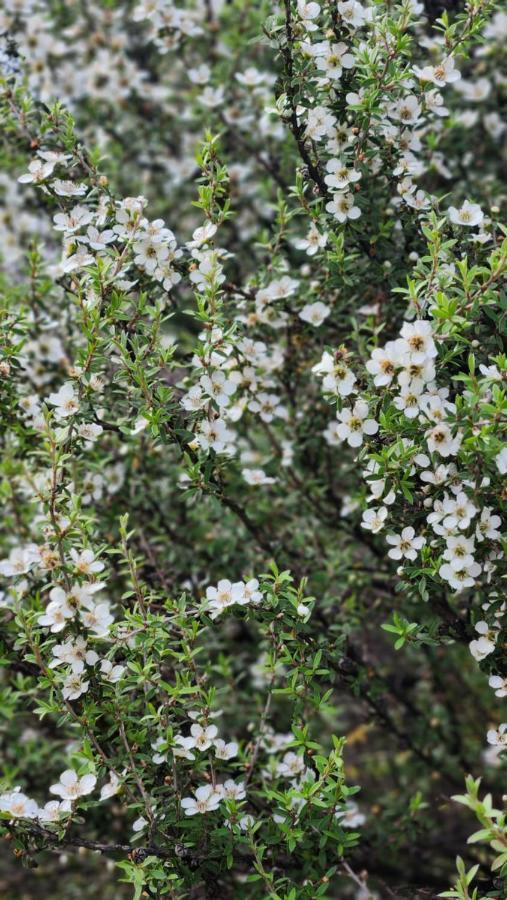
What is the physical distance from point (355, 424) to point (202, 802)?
1.17 metres

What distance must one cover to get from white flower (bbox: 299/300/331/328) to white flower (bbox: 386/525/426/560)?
0.94 m

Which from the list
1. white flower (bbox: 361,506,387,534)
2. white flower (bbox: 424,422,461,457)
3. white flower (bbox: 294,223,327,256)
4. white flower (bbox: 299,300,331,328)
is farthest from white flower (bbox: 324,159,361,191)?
white flower (bbox: 361,506,387,534)

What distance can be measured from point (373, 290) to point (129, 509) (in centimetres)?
135

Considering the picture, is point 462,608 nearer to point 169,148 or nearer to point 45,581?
point 45,581

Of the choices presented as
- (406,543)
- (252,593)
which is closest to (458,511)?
(406,543)

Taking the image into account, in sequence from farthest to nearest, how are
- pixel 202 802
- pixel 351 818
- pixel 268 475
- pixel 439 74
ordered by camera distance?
1. pixel 268 475
2. pixel 351 818
3. pixel 439 74
4. pixel 202 802

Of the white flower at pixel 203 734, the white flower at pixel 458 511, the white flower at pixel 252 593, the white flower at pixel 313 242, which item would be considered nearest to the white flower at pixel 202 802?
the white flower at pixel 203 734

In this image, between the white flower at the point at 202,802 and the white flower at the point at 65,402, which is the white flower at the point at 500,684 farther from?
the white flower at the point at 65,402

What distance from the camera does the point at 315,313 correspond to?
10.5ft

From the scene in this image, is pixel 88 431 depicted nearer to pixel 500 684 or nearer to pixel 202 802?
pixel 202 802

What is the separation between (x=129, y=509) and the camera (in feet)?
12.3

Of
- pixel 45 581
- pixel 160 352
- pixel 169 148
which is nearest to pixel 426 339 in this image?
pixel 160 352

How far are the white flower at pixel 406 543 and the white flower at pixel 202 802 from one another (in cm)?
86

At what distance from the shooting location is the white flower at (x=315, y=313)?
125 inches
